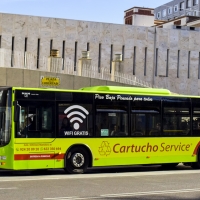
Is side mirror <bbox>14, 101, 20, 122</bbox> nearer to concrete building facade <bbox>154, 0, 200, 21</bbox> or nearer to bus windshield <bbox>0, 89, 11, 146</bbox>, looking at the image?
bus windshield <bbox>0, 89, 11, 146</bbox>

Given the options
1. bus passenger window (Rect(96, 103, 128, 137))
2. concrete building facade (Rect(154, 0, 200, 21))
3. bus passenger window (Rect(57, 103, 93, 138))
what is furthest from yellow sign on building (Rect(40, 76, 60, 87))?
concrete building facade (Rect(154, 0, 200, 21))

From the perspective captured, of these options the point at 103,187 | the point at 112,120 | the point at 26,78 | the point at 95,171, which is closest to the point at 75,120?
the point at 112,120

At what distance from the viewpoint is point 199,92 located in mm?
49438

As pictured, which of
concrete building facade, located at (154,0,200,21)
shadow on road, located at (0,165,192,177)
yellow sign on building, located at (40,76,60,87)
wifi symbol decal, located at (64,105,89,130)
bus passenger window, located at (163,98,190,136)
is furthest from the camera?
concrete building facade, located at (154,0,200,21)

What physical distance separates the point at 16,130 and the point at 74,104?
2080 millimetres

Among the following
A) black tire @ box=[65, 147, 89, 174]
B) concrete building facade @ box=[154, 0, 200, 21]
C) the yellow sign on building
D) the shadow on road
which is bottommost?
the shadow on road

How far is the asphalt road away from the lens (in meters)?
11.7

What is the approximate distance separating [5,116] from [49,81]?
1454 centimetres

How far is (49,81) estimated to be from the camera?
1206 inches

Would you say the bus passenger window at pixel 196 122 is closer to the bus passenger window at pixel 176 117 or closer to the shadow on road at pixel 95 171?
the bus passenger window at pixel 176 117

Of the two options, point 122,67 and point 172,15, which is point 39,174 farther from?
A: point 172,15

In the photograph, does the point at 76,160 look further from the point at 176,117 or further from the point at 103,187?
the point at 176,117

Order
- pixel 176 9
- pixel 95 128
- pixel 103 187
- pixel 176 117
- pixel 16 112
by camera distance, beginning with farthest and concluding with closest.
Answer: pixel 176 9
pixel 176 117
pixel 95 128
pixel 16 112
pixel 103 187

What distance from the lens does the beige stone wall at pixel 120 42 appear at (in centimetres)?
4091
